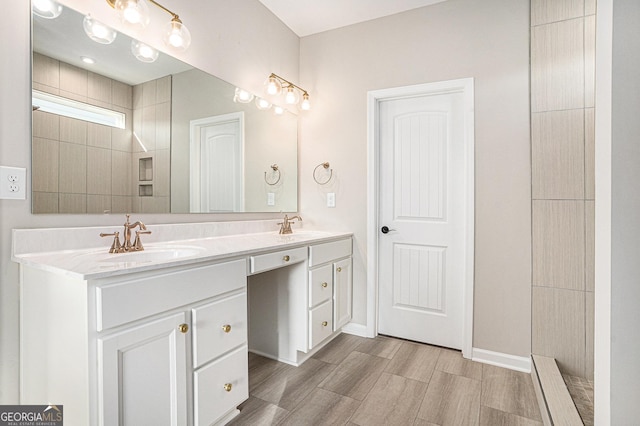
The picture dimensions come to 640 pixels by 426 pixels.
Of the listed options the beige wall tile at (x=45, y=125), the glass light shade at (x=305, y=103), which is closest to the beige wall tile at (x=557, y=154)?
the glass light shade at (x=305, y=103)

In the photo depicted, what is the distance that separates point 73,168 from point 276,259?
102 cm

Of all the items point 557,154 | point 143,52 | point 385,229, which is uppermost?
point 143,52

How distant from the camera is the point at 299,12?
2559 millimetres

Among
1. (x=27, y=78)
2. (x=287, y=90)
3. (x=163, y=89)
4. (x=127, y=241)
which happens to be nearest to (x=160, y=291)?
(x=127, y=241)

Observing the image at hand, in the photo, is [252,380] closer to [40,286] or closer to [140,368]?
[140,368]

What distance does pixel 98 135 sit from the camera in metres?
1.50

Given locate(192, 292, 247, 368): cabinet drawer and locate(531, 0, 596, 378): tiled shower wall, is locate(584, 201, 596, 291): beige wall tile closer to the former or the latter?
locate(531, 0, 596, 378): tiled shower wall

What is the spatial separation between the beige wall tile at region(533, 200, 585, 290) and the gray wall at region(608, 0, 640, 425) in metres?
1.13

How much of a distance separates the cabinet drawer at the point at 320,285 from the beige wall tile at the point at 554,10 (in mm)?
2079

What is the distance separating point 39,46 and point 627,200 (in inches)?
84.2

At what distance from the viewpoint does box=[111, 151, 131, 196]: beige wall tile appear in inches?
61.3

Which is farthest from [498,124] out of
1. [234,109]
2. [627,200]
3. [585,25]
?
[234,109]

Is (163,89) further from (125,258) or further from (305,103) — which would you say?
(305,103)

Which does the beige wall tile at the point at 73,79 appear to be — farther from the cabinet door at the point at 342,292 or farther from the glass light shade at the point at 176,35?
the cabinet door at the point at 342,292
